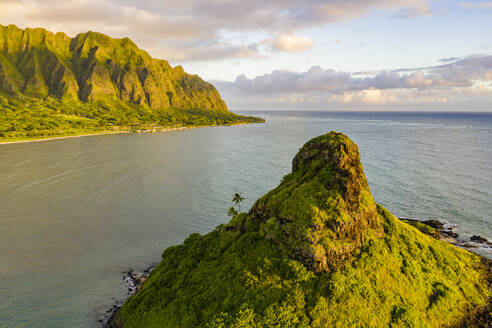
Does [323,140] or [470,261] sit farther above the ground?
[323,140]

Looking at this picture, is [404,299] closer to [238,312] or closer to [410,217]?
[238,312]

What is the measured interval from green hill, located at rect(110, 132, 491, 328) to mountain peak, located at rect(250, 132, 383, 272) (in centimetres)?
13

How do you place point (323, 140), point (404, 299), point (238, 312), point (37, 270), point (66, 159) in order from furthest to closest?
1. point (66, 159)
2. point (37, 270)
3. point (323, 140)
4. point (404, 299)
5. point (238, 312)

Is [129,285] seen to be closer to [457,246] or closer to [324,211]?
[324,211]

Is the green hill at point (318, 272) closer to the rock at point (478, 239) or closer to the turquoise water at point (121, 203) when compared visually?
the turquoise water at point (121, 203)

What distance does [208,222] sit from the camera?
2837 inches

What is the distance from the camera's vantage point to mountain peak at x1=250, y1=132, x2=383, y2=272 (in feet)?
112

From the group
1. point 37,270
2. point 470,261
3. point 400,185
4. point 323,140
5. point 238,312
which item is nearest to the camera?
point 238,312

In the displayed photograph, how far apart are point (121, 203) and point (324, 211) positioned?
69.9 metres

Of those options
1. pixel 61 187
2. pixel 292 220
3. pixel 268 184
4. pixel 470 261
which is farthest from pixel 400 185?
pixel 61 187

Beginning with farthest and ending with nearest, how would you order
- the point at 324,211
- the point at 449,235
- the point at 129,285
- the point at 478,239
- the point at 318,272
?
the point at 449,235
the point at 478,239
the point at 129,285
the point at 324,211
the point at 318,272

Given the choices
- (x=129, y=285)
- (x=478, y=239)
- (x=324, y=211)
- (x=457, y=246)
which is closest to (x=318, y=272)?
(x=324, y=211)

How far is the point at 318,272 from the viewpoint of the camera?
33.4m

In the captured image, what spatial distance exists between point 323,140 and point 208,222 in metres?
41.1
